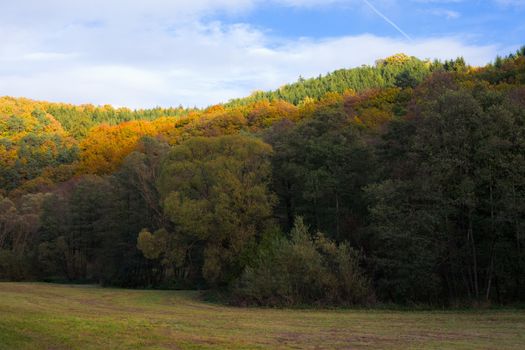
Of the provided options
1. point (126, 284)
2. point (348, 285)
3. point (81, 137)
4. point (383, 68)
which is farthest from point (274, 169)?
point (383, 68)

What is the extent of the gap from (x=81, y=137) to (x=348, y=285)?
123 metres

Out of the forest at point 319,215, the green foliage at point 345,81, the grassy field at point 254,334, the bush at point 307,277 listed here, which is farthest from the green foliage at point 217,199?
the green foliage at point 345,81

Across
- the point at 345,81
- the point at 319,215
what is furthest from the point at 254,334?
the point at 345,81

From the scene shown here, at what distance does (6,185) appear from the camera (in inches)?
4060

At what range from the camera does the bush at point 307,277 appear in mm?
33312

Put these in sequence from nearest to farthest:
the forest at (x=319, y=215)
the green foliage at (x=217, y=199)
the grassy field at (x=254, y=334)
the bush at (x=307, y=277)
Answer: the grassy field at (x=254, y=334), the forest at (x=319, y=215), the bush at (x=307, y=277), the green foliage at (x=217, y=199)

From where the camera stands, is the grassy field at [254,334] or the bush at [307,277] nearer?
the grassy field at [254,334]

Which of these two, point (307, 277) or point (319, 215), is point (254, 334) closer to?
point (307, 277)

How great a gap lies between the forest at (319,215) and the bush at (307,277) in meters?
0.09

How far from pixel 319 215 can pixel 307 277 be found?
10364mm

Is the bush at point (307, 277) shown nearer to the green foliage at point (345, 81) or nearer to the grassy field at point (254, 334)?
the grassy field at point (254, 334)

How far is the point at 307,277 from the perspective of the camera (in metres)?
33.5

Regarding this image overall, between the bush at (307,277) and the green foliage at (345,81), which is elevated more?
the green foliage at (345,81)

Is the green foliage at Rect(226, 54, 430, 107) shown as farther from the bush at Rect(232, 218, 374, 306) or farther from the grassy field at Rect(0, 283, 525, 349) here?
the grassy field at Rect(0, 283, 525, 349)
